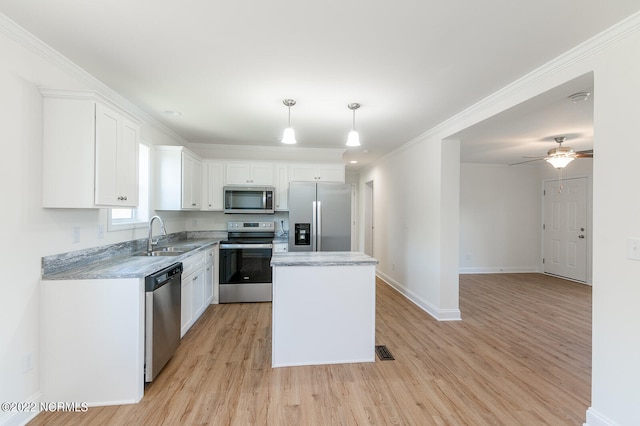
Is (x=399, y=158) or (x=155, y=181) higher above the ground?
(x=399, y=158)

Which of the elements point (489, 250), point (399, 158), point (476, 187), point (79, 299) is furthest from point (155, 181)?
point (489, 250)

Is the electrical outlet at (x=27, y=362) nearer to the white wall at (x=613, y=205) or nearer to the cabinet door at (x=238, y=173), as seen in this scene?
the cabinet door at (x=238, y=173)

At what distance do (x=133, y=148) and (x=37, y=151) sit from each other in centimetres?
63

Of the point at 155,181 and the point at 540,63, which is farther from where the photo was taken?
the point at 155,181

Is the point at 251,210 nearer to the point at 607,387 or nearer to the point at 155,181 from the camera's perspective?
the point at 155,181

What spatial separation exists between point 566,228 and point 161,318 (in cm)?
726

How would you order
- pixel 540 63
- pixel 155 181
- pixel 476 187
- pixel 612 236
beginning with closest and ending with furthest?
pixel 612 236, pixel 540 63, pixel 155 181, pixel 476 187

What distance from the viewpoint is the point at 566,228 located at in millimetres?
5828

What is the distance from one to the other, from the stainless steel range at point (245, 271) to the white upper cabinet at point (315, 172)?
120 centimetres

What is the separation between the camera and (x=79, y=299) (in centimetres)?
197

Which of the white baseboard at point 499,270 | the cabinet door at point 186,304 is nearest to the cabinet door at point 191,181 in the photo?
the cabinet door at point 186,304

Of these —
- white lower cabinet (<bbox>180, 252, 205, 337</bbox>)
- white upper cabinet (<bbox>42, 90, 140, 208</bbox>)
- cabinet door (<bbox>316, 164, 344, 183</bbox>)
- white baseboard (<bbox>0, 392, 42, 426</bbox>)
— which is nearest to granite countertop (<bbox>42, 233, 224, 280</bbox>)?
white lower cabinet (<bbox>180, 252, 205, 337</bbox>)

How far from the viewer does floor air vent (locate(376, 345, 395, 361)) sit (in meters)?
2.66

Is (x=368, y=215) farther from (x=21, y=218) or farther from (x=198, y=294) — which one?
(x=21, y=218)
